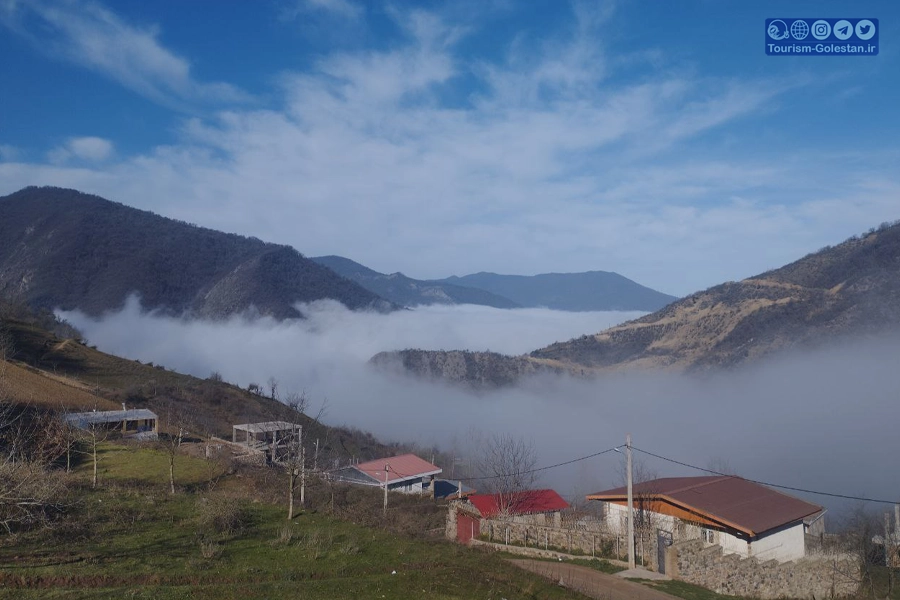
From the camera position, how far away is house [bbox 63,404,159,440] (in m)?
34.6

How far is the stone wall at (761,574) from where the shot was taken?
19.4 m

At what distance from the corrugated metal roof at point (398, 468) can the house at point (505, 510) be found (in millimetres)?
9394

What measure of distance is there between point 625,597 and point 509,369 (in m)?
76.9

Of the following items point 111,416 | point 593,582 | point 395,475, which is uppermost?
point 111,416

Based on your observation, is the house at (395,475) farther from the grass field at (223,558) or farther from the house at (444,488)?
the grass field at (223,558)

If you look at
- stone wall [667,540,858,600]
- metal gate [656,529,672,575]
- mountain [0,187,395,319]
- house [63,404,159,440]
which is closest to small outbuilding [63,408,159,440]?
house [63,404,159,440]

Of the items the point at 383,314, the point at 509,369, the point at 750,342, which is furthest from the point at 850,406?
the point at 383,314

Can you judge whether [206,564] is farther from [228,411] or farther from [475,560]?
[228,411]

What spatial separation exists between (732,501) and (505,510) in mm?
9442

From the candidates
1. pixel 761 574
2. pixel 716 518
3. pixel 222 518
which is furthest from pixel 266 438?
pixel 761 574

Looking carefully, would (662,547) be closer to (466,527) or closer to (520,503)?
(466,527)

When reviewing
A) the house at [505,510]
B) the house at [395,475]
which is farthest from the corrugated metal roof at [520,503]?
the house at [395,475]

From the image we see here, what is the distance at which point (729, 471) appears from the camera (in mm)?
48594

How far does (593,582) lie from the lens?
1819 cm
